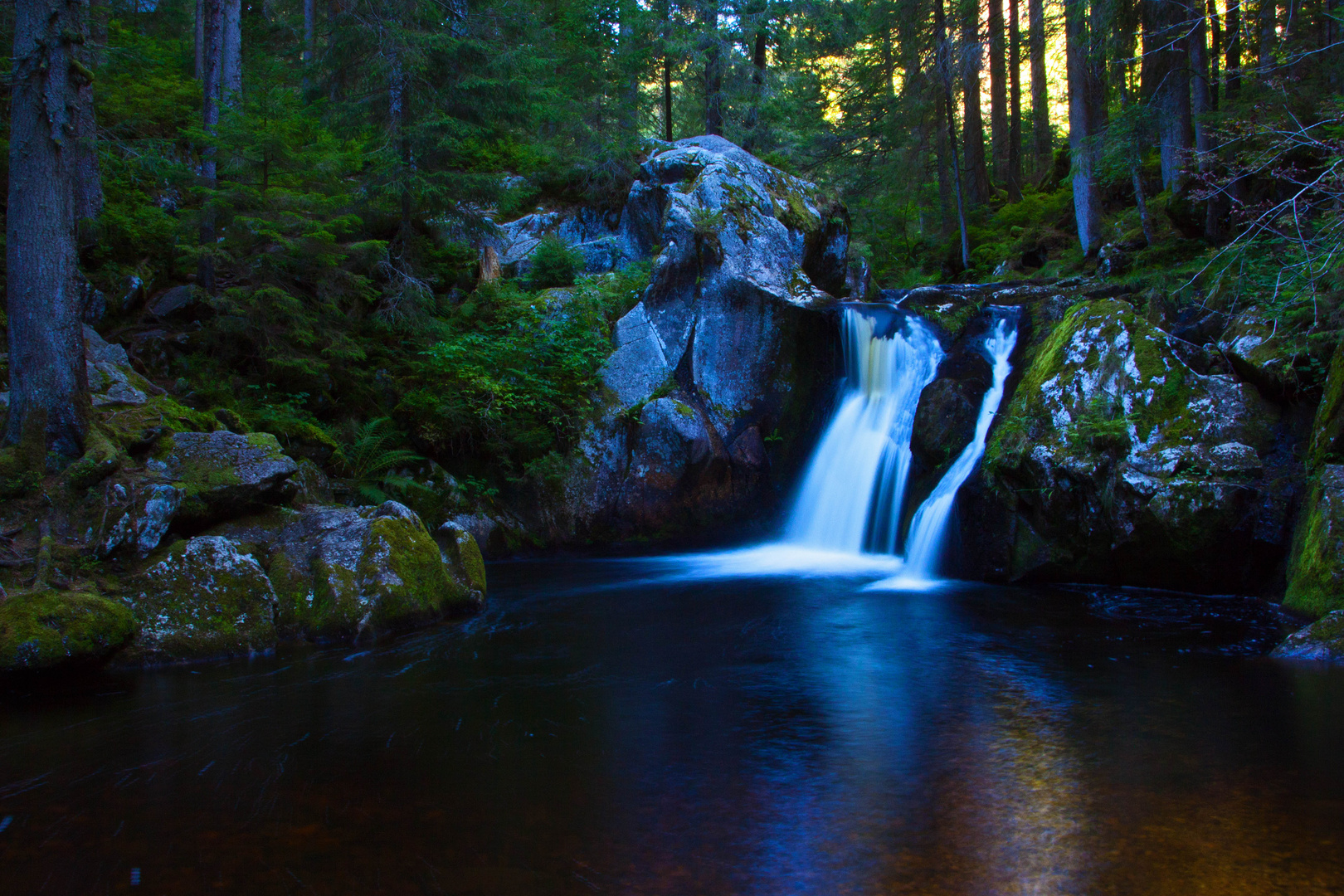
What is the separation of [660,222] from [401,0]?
5826 millimetres

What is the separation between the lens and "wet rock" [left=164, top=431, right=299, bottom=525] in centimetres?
747

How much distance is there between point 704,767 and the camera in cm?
446

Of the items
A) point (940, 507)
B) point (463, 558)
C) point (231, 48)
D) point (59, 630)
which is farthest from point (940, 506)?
point (231, 48)

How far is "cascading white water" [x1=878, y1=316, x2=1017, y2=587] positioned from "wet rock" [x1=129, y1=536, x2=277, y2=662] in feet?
24.2

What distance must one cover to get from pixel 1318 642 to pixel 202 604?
925cm

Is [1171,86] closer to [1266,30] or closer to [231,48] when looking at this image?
[1266,30]

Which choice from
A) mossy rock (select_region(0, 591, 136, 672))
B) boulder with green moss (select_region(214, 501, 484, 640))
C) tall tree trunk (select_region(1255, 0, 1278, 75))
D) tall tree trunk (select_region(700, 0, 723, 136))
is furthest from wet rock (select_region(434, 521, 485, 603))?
tall tree trunk (select_region(700, 0, 723, 136))

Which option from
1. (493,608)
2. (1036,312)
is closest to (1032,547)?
(1036,312)

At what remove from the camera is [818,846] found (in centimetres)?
355

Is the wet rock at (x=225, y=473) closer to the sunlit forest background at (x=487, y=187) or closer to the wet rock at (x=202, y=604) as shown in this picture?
the wet rock at (x=202, y=604)

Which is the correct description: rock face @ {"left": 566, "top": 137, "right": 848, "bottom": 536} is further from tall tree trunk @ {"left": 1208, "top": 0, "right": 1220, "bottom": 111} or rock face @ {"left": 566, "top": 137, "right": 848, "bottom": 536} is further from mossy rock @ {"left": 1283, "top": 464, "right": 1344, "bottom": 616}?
tall tree trunk @ {"left": 1208, "top": 0, "right": 1220, "bottom": 111}

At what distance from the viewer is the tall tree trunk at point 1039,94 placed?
18.5m

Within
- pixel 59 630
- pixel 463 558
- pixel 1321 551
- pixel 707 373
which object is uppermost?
pixel 707 373

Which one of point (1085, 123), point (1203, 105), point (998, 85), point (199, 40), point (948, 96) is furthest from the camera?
point (998, 85)
